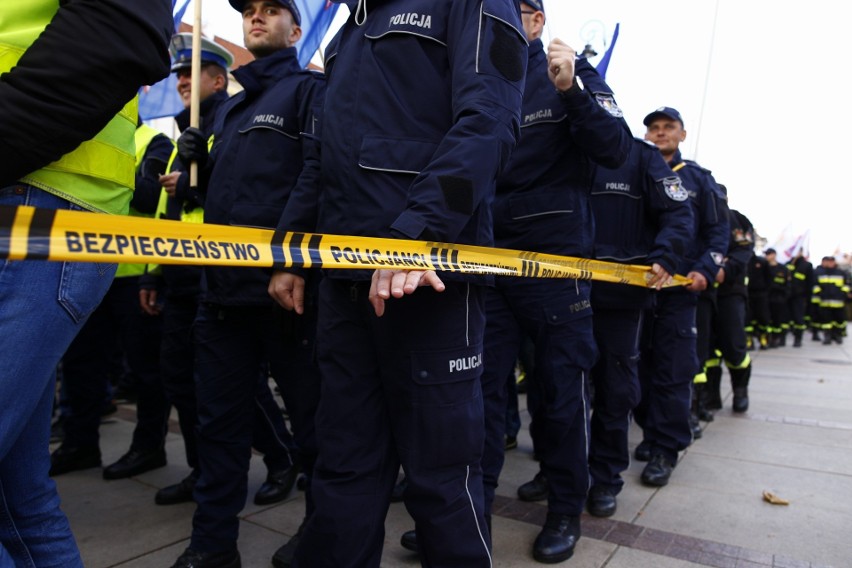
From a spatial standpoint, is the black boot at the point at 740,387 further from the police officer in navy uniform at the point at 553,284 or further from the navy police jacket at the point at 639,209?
the police officer in navy uniform at the point at 553,284

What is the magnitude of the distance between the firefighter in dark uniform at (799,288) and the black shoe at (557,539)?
608 inches

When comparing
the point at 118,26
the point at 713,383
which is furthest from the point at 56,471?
the point at 713,383

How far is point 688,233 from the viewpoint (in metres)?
3.73

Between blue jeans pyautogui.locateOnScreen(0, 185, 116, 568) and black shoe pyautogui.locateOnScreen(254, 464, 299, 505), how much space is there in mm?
1842

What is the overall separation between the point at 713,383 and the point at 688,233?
304 cm

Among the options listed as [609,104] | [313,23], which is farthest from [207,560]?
[313,23]

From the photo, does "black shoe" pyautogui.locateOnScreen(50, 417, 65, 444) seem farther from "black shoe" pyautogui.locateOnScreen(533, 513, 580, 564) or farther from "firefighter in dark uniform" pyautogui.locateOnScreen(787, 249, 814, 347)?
"firefighter in dark uniform" pyautogui.locateOnScreen(787, 249, 814, 347)

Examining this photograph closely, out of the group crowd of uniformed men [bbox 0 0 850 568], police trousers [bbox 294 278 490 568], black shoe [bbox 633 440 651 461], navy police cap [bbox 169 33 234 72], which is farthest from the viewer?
black shoe [bbox 633 440 651 461]

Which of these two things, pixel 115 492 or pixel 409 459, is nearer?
pixel 409 459

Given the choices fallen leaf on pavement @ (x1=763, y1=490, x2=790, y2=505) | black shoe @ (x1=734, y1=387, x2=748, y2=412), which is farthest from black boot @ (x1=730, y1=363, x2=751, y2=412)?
fallen leaf on pavement @ (x1=763, y1=490, x2=790, y2=505)

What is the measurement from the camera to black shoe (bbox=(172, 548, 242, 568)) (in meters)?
2.54

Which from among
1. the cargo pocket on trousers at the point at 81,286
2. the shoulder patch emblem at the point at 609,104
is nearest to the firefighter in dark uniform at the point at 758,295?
the shoulder patch emblem at the point at 609,104

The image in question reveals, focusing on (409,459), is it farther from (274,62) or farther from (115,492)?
(115,492)

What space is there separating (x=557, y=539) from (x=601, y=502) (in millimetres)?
626
